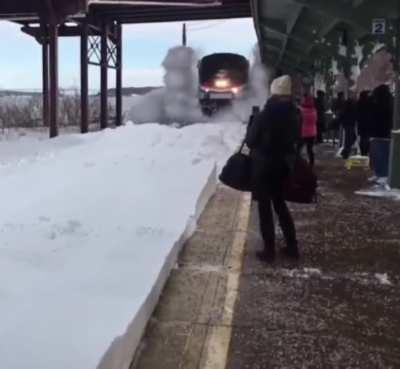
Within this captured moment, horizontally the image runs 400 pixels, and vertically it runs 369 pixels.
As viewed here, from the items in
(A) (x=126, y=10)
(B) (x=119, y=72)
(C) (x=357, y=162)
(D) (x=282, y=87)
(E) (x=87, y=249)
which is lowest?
(C) (x=357, y=162)

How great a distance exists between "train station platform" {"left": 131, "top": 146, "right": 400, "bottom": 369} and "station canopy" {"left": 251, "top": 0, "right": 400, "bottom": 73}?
6153 millimetres

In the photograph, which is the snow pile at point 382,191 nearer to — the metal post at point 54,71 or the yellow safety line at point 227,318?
the yellow safety line at point 227,318

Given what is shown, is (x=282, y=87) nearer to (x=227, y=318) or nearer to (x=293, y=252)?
(x=293, y=252)

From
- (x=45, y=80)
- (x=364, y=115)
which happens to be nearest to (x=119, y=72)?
(x=45, y=80)

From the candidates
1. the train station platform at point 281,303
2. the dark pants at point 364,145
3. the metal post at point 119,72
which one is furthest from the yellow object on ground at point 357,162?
the metal post at point 119,72

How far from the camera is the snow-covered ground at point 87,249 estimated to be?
11.5 ft

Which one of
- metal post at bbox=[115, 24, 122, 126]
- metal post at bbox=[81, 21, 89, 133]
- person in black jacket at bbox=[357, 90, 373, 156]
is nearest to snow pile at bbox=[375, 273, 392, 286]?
person in black jacket at bbox=[357, 90, 373, 156]

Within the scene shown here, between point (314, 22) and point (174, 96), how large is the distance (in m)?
21.3

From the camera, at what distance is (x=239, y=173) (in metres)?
6.26

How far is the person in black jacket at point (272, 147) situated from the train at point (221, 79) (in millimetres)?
28295

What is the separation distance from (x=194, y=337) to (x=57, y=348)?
1219 millimetres

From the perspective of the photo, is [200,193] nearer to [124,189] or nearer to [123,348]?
[124,189]

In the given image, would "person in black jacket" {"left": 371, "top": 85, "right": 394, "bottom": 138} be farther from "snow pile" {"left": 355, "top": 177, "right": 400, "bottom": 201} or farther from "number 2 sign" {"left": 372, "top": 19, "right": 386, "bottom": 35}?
"snow pile" {"left": 355, "top": 177, "right": 400, "bottom": 201}

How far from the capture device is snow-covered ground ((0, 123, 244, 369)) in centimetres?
351
